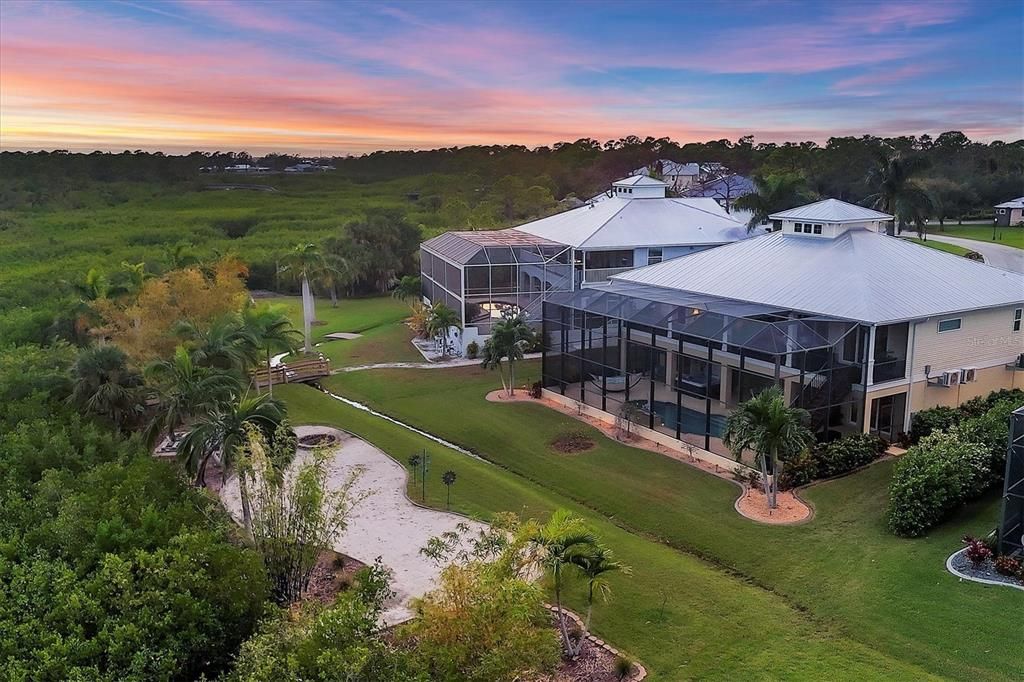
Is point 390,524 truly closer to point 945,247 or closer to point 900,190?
A: point 900,190

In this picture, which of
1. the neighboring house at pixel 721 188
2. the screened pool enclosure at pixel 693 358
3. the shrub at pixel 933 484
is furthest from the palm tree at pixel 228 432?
the neighboring house at pixel 721 188

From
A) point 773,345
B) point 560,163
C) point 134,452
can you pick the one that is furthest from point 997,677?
point 560,163

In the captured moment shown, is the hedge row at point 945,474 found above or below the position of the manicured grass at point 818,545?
above

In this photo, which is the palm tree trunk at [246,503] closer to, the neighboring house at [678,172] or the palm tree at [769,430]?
the palm tree at [769,430]

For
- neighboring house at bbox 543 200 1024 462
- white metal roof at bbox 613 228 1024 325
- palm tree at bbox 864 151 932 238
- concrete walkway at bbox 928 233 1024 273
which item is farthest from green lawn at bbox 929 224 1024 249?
neighboring house at bbox 543 200 1024 462

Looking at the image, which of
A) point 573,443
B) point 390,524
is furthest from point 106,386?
point 573,443
